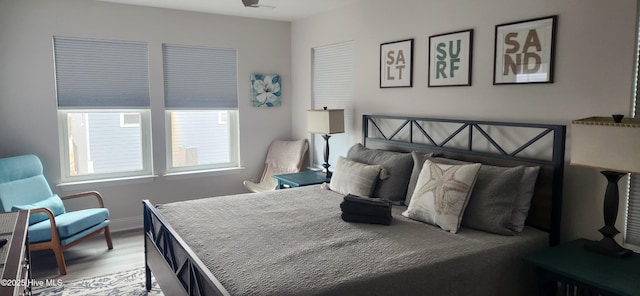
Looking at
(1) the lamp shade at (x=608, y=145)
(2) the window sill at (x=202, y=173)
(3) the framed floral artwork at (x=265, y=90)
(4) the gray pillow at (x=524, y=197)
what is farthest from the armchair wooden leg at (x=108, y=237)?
(1) the lamp shade at (x=608, y=145)

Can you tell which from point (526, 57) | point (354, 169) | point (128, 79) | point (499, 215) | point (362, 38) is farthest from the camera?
point (128, 79)

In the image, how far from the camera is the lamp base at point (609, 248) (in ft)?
7.20

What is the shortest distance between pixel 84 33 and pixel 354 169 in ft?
9.69

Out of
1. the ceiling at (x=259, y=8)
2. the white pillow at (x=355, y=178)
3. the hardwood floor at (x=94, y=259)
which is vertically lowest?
the hardwood floor at (x=94, y=259)

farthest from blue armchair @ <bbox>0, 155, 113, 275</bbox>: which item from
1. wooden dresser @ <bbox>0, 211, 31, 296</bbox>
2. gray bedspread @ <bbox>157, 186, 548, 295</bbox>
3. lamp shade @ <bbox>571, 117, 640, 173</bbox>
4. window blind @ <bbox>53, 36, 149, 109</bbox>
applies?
lamp shade @ <bbox>571, 117, 640, 173</bbox>

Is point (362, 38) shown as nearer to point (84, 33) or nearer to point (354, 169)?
point (354, 169)

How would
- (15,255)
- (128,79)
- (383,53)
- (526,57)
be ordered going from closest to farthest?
(15,255), (526,57), (383,53), (128,79)

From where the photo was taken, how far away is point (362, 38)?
4160mm

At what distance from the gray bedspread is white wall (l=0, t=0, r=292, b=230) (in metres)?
1.95

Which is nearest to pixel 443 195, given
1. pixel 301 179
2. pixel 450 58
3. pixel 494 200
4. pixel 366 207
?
pixel 494 200

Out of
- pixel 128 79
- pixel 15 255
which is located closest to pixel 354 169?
pixel 15 255

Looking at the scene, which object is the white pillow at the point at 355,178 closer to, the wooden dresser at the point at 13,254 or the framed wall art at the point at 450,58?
the framed wall art at the point at 450,58

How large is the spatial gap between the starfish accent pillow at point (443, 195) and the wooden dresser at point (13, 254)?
2.11m

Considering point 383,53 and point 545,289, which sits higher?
point 383,53
